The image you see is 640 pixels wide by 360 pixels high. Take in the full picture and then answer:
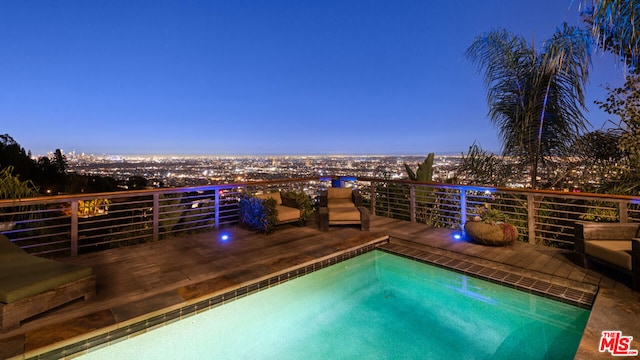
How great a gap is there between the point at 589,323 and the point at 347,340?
1.81 m

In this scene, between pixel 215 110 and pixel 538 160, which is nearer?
pixel 538 160

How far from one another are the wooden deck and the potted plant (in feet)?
0.39

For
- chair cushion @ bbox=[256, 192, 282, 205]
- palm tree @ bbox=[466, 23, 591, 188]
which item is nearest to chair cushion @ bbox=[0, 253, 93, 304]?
chair cushion @ bbox=[256, 192, 282, 205]

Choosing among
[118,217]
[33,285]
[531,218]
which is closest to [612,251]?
[531,218]

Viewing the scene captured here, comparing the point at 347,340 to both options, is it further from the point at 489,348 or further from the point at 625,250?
the point at 625,250

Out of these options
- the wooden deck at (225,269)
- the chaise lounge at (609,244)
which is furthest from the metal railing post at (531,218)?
the chaise lounge at (609,244)

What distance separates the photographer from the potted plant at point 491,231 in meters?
4.10

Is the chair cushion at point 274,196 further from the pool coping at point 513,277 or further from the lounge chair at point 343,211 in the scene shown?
the pool coping at point 513,277

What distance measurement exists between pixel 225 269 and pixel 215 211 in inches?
87.9

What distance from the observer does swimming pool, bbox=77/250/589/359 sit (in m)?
2.37

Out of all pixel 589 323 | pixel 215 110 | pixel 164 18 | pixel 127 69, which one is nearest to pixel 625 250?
pixel 589 323

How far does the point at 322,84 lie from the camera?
15.3 metres

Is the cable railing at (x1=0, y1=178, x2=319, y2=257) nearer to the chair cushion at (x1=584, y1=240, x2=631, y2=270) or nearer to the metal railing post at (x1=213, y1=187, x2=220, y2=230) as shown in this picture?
the metal railing post at (x1=213, y1=187, x2=220, y2=230)

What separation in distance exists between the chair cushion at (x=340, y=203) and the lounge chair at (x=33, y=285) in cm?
365
